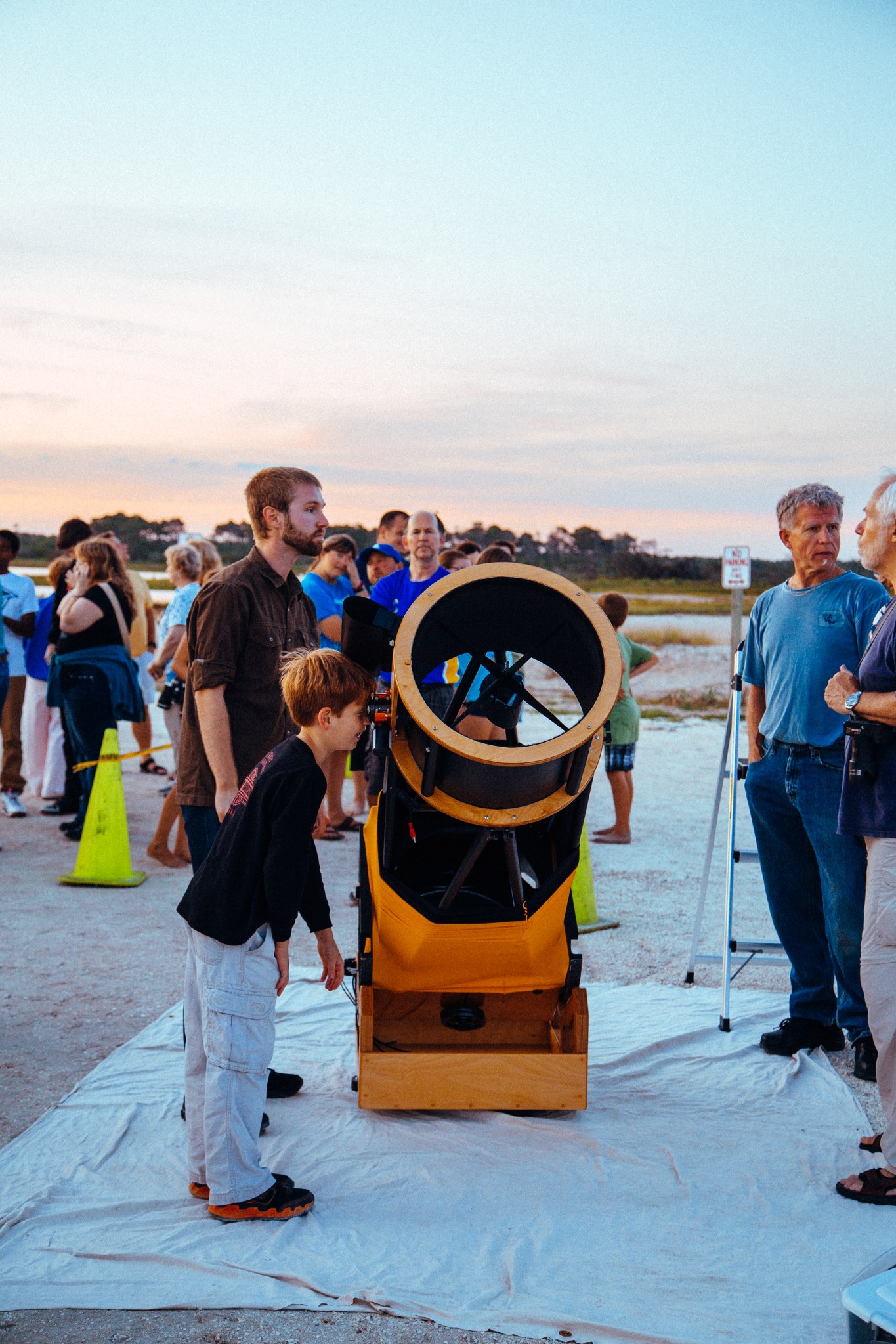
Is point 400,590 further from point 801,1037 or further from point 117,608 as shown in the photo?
point 801,1037

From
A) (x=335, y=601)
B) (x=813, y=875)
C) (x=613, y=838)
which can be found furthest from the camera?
(x=613, y=838)

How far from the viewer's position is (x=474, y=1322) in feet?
7.14

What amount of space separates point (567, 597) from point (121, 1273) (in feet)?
6.00

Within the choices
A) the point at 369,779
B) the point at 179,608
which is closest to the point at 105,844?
the point at 369,779

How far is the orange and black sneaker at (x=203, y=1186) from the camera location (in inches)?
102

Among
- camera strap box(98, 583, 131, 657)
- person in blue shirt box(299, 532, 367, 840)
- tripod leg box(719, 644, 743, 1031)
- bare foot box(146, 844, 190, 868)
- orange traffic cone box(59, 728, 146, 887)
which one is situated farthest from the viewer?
camera strap box(98, 583, 131, 657)

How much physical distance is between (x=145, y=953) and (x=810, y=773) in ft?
9.04

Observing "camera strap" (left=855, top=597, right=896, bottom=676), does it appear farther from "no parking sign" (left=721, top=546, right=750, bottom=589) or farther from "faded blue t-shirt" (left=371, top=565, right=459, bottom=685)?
"no parking sign" (left=721, top=546, right=750, bottom=589)

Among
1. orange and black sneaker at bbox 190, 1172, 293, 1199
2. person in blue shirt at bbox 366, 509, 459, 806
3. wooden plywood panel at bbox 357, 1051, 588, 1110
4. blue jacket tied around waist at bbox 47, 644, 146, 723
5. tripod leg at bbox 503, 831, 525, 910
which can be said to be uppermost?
person in blue shirt at bbox 366, 509, 459, 806

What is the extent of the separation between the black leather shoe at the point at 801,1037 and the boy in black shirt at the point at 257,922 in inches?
67.9

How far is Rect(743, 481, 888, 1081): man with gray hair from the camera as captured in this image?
3455 mm

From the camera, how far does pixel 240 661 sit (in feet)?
9.78

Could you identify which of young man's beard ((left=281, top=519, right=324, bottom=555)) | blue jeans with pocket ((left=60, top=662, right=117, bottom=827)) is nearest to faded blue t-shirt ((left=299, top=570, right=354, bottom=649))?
blue jeans with pocket ((left=60, top=662, right=117, bottom=827))

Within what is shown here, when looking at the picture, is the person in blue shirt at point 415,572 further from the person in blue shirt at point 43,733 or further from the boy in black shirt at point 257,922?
the person in blue shirt at point 43,733
